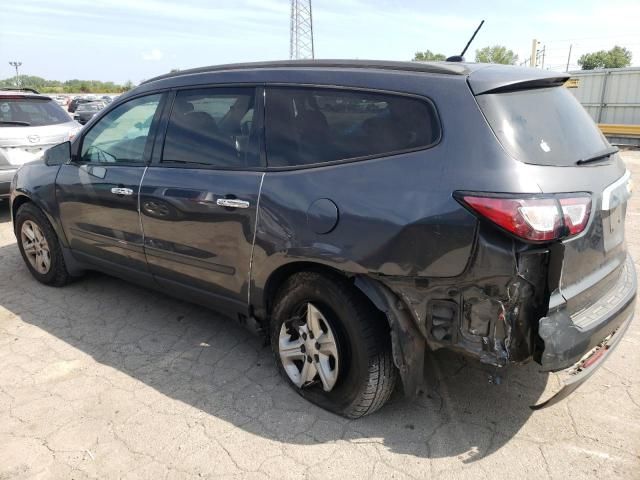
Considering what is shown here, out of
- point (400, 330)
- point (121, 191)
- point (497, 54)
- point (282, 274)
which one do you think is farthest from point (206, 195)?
point (497, 54)

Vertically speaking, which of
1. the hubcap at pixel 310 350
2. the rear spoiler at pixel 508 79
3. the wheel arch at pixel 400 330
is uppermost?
the rear spoiler at pixel 508 79

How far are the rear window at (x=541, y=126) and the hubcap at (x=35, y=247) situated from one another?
3.92 m

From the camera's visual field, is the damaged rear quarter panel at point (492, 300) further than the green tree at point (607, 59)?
No

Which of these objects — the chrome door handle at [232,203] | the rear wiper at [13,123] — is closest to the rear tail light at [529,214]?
the chrome door handle at [232,203]

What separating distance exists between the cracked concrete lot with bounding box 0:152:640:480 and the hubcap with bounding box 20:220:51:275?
3.28 ft

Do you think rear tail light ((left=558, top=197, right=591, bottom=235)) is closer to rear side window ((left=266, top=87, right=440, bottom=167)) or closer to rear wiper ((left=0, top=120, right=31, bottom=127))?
rear side window ((left=266, top=87, right=440, bottom=167))

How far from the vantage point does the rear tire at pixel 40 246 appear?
4.39 meters

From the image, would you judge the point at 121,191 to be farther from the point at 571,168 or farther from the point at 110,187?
the point at 571,168

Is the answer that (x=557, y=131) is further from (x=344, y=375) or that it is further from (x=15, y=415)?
(x=15, y=415)

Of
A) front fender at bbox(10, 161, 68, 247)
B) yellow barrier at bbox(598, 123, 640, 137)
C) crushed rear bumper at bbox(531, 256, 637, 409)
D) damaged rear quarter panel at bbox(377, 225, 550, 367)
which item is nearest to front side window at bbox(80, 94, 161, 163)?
front fender at bbox(10, 161, 68, 247)

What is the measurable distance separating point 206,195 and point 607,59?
2824 inches

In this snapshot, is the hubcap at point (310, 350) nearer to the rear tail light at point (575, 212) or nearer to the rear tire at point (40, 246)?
the rear tail light at point (575, 212)

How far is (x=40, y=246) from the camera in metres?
4.54

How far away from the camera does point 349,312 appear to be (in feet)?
8.16
